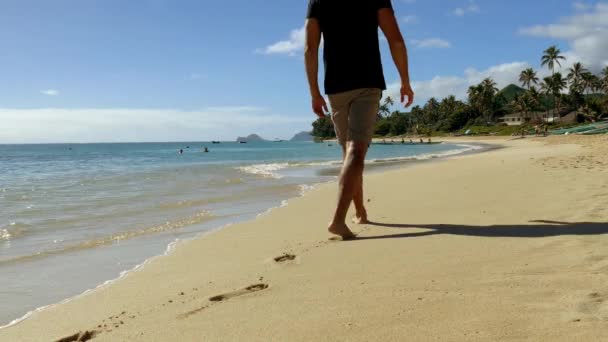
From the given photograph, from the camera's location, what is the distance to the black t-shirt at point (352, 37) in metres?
3.83

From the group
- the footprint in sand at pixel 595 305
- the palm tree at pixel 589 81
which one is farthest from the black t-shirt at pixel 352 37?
the palm tree at pixel 589 81

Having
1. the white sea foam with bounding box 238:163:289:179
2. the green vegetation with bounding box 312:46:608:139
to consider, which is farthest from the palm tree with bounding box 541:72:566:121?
the white sea foam with bounding box 238:163:289:179

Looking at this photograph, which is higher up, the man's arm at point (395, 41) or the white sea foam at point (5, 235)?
the man's arm at point (395, 41)

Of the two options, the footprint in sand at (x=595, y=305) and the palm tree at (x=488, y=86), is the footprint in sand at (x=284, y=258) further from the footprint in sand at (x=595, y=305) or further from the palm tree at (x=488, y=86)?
the palm tree at (x=488, y=86)

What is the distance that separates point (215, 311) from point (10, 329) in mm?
1207

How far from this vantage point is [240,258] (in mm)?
3477

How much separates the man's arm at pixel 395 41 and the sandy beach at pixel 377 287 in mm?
1374

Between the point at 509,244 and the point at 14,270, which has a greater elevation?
the point at 509,244

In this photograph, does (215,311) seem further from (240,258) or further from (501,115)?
(501,115)

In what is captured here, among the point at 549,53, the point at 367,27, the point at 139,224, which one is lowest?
the point at 139,224

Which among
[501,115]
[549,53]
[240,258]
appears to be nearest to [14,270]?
[240,258]

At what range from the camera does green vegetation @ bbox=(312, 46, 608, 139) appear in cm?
8000

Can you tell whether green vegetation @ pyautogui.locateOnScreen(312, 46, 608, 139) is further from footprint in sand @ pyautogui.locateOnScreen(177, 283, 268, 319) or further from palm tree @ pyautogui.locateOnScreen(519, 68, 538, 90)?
footprint in sand @ pyautogui.locateOnScreen(177, 283, 268, 319)

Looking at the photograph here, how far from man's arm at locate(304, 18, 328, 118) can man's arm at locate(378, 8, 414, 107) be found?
565 millimetres
